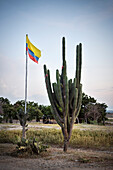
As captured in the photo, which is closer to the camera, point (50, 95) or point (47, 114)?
point (50, 95)

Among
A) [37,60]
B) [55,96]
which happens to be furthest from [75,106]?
[37,60]

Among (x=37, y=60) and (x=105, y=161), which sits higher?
(x=37, y=60)

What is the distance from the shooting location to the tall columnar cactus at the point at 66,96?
8414 mm

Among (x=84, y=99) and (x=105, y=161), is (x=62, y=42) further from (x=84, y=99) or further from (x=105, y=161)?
(x=84, y=99)

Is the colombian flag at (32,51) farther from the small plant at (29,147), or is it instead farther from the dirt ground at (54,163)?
the dirt ground at (54,163)

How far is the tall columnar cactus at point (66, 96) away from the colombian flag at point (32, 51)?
375 cm

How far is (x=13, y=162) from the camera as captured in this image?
628 centimetres

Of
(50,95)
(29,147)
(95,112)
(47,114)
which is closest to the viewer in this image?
(29,147)

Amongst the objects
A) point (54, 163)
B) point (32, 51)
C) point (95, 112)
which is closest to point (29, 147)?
point (54, 163)

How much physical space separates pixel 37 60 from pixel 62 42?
4.49 metres

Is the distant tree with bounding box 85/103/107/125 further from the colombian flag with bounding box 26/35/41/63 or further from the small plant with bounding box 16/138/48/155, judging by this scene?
the small plant with bounding box 16/138/48/155

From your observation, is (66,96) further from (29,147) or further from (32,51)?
(32,51)

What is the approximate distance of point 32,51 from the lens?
12836mm

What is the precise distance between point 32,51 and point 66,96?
5.60 metres
